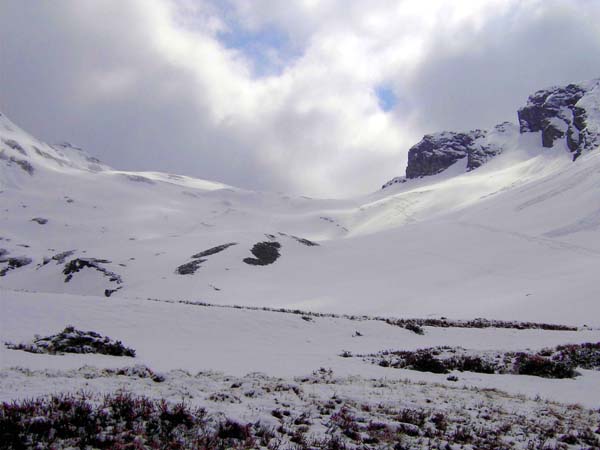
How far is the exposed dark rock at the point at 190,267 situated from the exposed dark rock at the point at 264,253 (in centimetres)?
687

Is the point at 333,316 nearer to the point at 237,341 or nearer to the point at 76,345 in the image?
the point at 237,341

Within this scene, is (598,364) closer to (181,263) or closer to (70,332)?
(70,332)

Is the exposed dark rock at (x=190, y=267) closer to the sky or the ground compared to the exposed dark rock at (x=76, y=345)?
closer to the sky

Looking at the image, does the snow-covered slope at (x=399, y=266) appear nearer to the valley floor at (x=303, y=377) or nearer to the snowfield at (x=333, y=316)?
the snowfield at (x=333, y=316)

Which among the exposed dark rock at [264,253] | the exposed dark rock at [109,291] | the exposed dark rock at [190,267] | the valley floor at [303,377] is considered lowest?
the valley floor at [303,377]

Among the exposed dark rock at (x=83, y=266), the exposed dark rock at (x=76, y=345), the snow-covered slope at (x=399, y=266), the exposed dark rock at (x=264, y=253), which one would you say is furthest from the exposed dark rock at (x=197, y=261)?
the exposed dark rock at (x=76, y=345)

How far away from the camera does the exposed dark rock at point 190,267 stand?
6004cm

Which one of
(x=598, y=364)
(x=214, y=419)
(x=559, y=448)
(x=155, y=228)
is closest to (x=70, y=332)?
(x=214, y=419)

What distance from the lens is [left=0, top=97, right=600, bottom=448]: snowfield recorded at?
1000 centimetres

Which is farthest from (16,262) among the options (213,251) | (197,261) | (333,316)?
(333,316)

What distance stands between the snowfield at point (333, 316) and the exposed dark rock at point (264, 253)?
0.42m

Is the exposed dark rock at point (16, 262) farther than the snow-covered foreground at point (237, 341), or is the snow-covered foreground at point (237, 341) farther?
the exposed dark rock at point (16, 262)

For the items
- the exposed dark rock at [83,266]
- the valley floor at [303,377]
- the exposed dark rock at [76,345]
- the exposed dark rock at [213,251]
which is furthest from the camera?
the exposed dark rock at [213,251]

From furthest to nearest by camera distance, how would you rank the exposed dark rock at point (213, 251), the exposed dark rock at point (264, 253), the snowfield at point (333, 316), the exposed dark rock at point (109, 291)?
1. the exposed dark rock at point (213, 251)
2. the exposed dark rock at point (264, 253)
3. the exposed dark rock at point (109, 291)
4. the snowfield at point (333, 316)
